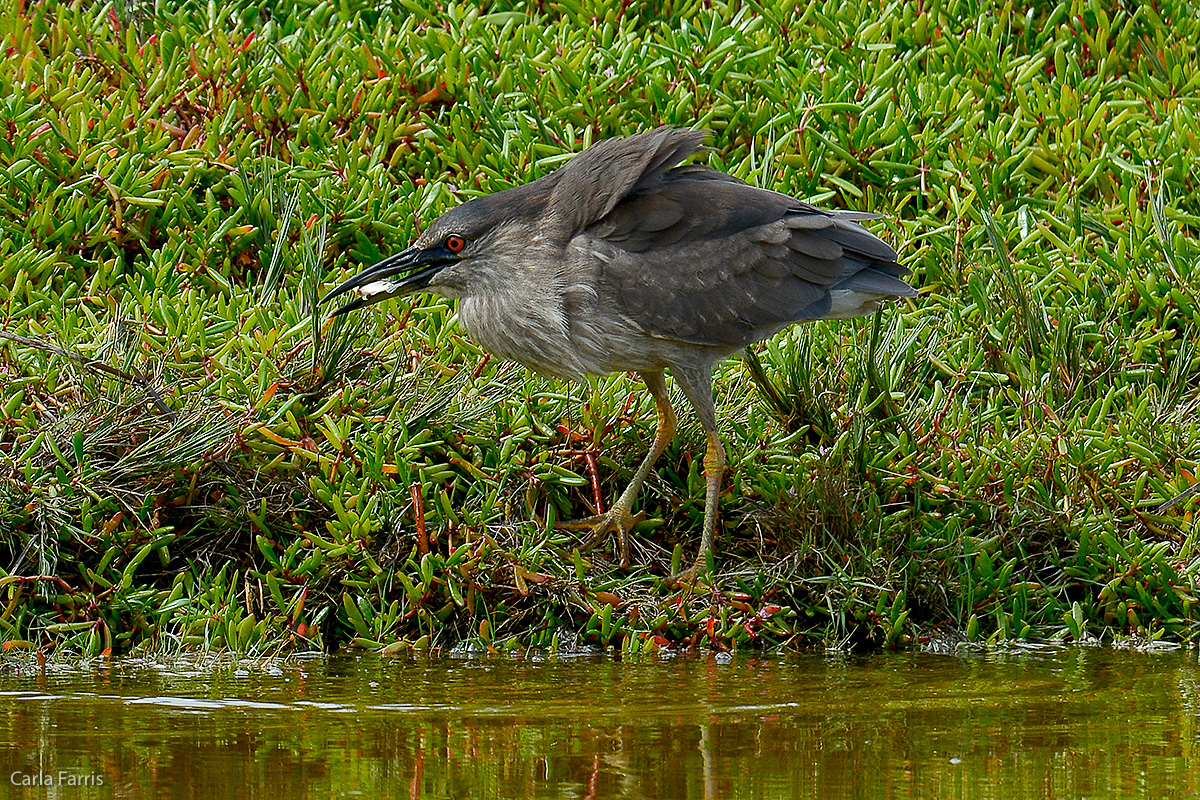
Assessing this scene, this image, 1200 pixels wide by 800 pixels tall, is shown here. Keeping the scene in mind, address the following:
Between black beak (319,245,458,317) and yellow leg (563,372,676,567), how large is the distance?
0.93m

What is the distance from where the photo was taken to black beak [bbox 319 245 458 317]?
5699 millimetres

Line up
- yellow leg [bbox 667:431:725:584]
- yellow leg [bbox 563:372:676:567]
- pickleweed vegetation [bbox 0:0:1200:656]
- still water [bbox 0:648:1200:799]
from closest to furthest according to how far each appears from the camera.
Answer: still water [bbox 0:648:1200:799]
pickleweed vegetation [bbox 0:0:1200:656]
yellow leg [bbox 667:431:725:584]
yellow leg [bbox 563:372:676:567]

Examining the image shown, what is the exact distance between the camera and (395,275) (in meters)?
5.80

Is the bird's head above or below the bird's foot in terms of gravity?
above

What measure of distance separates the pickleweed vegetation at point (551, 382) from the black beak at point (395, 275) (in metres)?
0.40

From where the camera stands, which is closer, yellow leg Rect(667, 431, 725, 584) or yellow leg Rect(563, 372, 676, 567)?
yellow leg Rect(667, 431, 725, 584)

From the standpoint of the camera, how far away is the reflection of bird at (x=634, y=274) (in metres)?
5.64

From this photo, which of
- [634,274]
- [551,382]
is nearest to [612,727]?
[634,274]

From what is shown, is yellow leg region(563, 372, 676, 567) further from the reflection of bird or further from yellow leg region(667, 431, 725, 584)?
yellow leg region(667, 431, 725, 584)

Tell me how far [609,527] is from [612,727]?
167cm

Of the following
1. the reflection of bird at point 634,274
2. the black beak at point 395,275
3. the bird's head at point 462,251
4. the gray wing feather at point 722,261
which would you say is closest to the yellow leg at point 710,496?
the reflection of bird at point 634,274

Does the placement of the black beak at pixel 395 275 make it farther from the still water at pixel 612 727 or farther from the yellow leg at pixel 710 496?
the still water at pixel 612 727

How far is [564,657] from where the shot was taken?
5.23m

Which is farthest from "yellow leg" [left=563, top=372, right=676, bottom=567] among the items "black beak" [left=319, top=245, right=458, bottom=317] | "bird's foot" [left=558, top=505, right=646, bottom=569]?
"black beak" [left=319, top=245, right=458, bottom=317]
